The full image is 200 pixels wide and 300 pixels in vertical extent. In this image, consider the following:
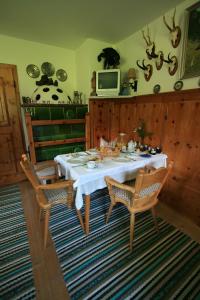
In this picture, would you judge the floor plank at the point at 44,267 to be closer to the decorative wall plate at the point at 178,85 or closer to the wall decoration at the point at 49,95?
A: the wall decoration at the point at 49,95

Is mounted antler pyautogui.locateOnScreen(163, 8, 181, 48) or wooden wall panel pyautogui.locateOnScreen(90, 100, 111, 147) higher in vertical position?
mounted antler pyautogui.locateOnScreen(163, 8, 181, 48)

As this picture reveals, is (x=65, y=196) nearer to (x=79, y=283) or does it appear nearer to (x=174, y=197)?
(x=79, y=283)

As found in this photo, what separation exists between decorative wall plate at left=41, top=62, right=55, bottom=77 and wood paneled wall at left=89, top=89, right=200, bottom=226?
1.54 metres

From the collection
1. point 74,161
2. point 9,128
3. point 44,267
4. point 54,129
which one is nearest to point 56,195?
point 74,161

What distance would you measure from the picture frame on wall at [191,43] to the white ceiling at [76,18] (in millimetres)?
254

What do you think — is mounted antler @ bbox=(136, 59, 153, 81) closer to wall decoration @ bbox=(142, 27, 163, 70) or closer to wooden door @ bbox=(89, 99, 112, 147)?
wall decoration @ bbox=(142, 27, 163, 70)

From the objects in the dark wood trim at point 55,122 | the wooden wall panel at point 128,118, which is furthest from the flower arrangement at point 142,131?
the dark wood trim at point 55,122

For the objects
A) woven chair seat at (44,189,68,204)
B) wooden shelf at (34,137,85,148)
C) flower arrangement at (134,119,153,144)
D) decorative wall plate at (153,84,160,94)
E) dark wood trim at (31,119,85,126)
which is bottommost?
woven chair seat at (44,189,68,204)

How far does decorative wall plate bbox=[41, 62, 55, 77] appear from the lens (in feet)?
9.24

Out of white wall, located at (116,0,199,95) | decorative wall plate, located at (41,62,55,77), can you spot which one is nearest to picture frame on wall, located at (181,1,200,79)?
white wall, located at (116,0,199,95)

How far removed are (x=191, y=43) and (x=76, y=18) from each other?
1.50 meters

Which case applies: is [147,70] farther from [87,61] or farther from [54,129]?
[54,129]

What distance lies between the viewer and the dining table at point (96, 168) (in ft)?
5.14

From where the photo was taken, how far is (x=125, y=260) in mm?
1424
